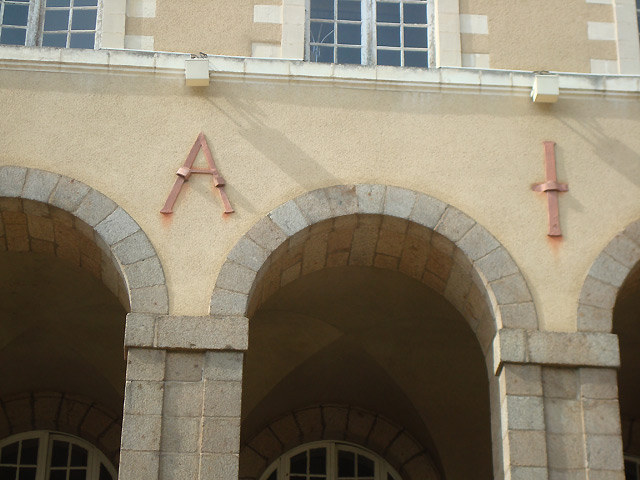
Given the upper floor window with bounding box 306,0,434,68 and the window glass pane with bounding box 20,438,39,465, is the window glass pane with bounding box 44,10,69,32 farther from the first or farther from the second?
the window glass pane with bounding box 20,438,39,465

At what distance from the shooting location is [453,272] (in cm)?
1001

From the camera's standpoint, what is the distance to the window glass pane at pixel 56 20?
1053 cm

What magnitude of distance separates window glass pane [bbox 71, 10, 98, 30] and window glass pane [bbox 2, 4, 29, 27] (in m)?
0.42

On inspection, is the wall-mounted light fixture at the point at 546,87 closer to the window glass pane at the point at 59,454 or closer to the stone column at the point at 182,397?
the stone column at the point at 182,397

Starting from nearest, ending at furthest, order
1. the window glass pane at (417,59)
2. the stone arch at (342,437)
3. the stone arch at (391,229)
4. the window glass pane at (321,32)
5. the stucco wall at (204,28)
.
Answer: the stone arch at (391,229) → the stucco wall at (204,28) → the window glass pane at (417,59) → the window glass pane at (321,32) → the stone arch at (342,437)

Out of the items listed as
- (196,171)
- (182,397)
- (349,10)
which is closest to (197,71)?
(196,171)

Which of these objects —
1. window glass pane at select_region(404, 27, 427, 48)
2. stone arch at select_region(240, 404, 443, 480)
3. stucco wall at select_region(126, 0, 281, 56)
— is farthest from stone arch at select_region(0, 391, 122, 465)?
window glass pane at select_region(404, 27, 427, 48)

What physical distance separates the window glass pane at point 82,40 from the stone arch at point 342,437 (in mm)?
4291

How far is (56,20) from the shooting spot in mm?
10555

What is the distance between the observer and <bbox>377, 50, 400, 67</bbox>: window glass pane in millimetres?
10617

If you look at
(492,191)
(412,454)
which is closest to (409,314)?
(412,454)

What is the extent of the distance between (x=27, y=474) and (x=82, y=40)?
4539 mm

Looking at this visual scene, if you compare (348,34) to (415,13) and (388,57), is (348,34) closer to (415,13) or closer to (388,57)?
(388,57)

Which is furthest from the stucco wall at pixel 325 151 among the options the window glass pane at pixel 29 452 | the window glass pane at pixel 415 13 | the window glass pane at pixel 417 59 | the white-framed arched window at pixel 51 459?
the window glass pane at pixel 29 452
